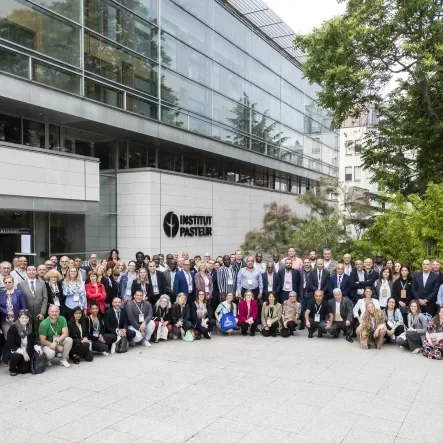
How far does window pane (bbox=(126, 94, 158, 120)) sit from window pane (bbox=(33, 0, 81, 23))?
3398 mm

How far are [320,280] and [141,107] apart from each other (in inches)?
433

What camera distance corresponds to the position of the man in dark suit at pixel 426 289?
36.1ft

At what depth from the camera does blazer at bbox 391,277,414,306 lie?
11.3m

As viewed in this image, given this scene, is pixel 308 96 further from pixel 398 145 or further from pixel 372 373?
pixel 372 373

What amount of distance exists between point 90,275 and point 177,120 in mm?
12021

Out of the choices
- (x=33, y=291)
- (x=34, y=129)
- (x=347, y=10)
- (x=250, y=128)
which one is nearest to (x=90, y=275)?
(x=33, y=291)

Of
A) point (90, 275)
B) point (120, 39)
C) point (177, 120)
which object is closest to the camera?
point (90, 275)

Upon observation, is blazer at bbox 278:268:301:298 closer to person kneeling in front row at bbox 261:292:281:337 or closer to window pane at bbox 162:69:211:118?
person kneeling in front row at bbox 261:292:281:337

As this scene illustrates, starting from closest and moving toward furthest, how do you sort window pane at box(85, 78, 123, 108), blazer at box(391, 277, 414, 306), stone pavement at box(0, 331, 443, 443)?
1. stone pavement at box(0, 331, 443, 443)
2. blazer at box(391, 277, 414, 306)
3. window pane at box(85, 78, 123, 108)

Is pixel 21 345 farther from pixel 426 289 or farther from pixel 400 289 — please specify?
pixel 426 289

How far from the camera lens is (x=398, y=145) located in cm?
1892

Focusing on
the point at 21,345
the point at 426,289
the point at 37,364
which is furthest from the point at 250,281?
the point at 21,345

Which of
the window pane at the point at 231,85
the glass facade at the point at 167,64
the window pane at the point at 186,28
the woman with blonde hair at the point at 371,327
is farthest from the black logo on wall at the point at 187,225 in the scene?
the woman with blonde hair at the point at 371,327

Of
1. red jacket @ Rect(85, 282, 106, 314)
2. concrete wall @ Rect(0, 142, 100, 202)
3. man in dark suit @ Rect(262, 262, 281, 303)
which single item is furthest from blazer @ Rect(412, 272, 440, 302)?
concrete wall @ Rect(0, 142, 100, 202)
